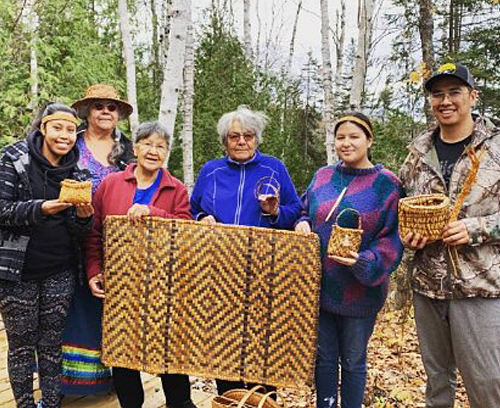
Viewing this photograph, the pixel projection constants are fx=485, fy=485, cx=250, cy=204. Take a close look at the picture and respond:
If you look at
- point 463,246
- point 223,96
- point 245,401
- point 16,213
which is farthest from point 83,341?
point 223,96

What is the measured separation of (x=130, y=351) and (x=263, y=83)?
9.91 m

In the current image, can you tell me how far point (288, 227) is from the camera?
2.75 metres

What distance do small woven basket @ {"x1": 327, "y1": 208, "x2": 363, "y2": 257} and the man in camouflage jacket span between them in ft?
0.70

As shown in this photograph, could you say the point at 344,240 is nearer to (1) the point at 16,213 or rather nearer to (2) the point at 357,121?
(2) the point at 357,121

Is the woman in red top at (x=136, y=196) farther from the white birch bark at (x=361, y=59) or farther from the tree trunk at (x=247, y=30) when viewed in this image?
the tree trunk at (x=247, y=30)

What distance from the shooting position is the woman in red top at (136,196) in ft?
8.78

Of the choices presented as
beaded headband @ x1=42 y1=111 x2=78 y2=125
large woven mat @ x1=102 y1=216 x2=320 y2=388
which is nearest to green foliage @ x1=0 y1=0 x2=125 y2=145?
beaded headband @ x1=42 y1=111 x2=78 y2=125

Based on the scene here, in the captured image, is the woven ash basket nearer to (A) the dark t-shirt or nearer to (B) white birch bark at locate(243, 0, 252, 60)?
(A) the dark t-shirt

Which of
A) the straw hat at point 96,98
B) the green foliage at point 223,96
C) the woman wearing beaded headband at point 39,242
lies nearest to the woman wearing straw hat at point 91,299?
the straw hat at point 96,98

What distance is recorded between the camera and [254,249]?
2.46 meters

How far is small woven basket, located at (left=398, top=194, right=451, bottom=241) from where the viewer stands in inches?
81.6

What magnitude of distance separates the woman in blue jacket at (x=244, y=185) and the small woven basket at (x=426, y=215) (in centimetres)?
73

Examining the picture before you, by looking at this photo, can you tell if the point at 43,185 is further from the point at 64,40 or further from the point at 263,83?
the point at 263,83

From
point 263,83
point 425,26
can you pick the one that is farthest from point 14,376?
point 263,83
